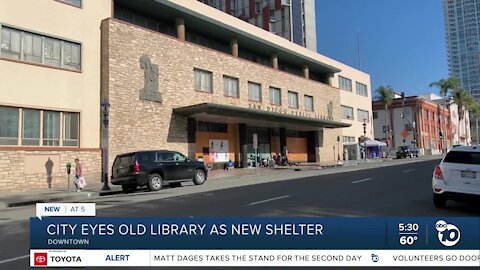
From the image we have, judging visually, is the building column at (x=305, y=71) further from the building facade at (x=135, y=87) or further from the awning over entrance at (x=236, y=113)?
the awning over entrance at (x=236, y=113)

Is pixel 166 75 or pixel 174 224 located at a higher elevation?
pixel 166 75

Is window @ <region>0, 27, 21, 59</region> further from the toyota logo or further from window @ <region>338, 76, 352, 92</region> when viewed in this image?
window @ <region>338, 76, 352, 92</region>

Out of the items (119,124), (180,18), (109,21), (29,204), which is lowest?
(29,204)

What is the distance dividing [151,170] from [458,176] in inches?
534

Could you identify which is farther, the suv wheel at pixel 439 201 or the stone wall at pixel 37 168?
the stone wall at pixel 37 168

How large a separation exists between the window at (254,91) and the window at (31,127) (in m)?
20.9

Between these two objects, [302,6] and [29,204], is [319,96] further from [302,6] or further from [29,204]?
[29,204]

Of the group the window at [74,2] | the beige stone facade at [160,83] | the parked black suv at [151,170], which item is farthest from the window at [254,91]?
the parked black suv at [151,170]

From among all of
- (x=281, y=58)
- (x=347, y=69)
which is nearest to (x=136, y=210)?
(x=281, y=58)

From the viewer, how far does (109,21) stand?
27.5 metres

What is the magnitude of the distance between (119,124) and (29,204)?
10.3 meters

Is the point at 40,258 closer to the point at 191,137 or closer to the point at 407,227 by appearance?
the point at 407,227

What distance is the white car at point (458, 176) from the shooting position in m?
10.0

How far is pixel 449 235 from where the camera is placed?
194 inches
